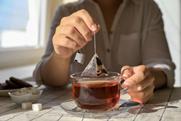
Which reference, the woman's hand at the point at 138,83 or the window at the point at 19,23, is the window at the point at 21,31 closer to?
the window at the point at 19,23

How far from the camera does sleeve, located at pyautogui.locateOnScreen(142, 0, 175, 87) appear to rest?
1.30 meters

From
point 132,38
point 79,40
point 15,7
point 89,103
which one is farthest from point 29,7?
point 89,103

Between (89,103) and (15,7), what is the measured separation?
1419mm

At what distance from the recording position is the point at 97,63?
2.71ft

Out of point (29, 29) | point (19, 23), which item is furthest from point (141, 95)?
point (29, 29)

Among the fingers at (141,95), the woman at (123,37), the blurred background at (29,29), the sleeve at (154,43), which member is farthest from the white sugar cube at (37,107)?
the blurred background at (29,29)

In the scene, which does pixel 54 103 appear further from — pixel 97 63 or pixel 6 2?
pixel 6 2

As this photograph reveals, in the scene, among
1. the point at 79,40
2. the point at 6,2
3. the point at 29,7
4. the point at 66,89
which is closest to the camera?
the point at 79,40

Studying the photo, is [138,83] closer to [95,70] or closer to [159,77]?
[95,70]

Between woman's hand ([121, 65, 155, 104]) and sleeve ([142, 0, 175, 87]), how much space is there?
1.13 feet

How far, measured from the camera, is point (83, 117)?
72 cm

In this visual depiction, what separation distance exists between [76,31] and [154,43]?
62 cm

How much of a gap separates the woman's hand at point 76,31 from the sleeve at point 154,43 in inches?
17.9

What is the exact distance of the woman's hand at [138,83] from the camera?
86cm
